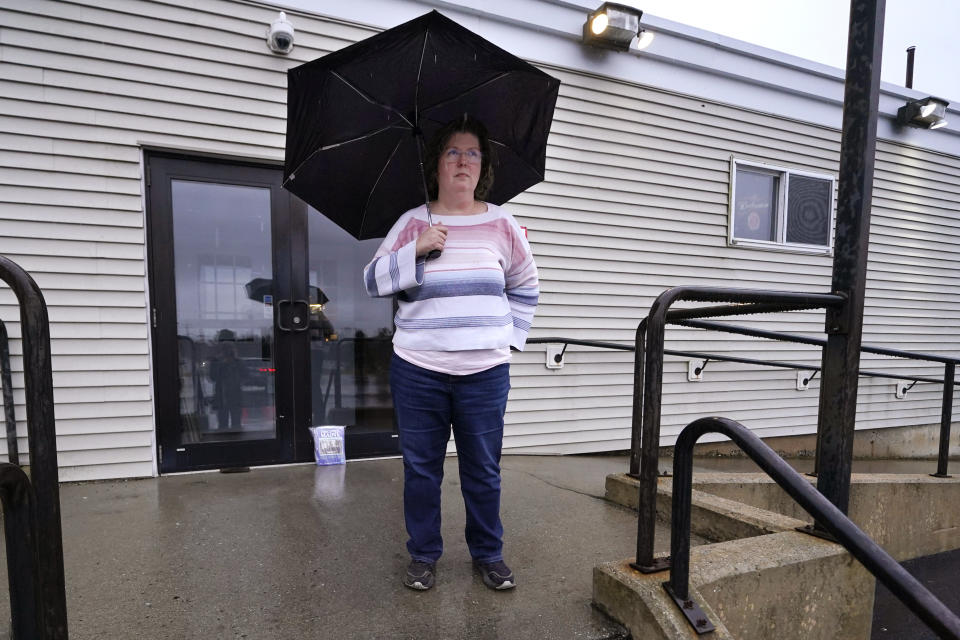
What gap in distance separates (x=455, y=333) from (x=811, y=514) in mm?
1076

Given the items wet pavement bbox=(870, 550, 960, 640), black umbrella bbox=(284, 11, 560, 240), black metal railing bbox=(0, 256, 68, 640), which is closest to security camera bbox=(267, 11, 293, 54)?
black umbrella bbox=(284, 11, 560, 240)

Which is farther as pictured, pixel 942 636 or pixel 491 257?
pixel 491 257

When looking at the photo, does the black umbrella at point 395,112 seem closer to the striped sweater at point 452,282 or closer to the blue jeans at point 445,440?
the striped sweater at point 452,282

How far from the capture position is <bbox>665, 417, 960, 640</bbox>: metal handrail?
102 cm

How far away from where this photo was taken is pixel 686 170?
475 centimetres

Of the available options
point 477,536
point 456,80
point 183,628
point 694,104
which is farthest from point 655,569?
point 694,104

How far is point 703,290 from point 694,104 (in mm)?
3834

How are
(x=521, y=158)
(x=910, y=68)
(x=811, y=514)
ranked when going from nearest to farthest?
(x=811, y=514), (x=521, y=158), (x=910, y=68)

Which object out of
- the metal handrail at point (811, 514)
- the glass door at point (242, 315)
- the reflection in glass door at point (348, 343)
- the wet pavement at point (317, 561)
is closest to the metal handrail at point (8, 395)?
the wet pavement at point (317, 561)

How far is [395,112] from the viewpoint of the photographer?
1.86 metres

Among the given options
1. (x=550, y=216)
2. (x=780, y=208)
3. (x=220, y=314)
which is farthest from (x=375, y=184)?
(x=780, y=208)

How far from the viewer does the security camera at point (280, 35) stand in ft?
10.6

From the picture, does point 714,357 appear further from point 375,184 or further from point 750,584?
point 375,184

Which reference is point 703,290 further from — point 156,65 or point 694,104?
point 694,104
